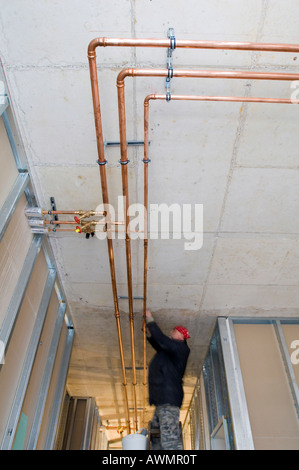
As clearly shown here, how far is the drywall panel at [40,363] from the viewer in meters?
2.96

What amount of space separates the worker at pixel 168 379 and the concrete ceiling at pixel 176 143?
0.29 metres

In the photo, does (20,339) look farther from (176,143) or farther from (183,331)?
(176,143)

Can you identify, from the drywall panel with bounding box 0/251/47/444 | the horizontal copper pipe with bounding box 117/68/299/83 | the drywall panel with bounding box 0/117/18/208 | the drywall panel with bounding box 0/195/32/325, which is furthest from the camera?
the drywall panel with bounding box 0/251/47/444

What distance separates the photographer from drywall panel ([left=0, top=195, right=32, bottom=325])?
2330mm

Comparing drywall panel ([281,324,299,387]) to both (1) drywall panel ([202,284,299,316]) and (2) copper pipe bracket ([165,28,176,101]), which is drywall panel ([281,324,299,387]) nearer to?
(1) drywall panel ([202,284,299,316])

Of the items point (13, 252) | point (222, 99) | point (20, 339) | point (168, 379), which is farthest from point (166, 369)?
point (222, 99)

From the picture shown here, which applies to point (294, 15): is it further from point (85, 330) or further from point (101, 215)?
point (85, 330)

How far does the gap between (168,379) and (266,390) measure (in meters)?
0.92

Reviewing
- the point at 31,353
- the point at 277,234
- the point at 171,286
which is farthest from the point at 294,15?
the point at 31,353

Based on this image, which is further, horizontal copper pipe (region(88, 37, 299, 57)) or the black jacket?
the black jacket

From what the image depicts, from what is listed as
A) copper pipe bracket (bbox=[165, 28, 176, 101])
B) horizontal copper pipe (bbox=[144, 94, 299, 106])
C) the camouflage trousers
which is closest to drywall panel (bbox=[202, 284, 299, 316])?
the camouflage trousers

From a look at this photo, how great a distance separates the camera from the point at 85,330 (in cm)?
406

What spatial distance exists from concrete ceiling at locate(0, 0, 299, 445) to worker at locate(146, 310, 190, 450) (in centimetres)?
29

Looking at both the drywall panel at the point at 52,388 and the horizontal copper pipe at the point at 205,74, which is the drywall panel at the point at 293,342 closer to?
the drywall panel at the point at 52,388
